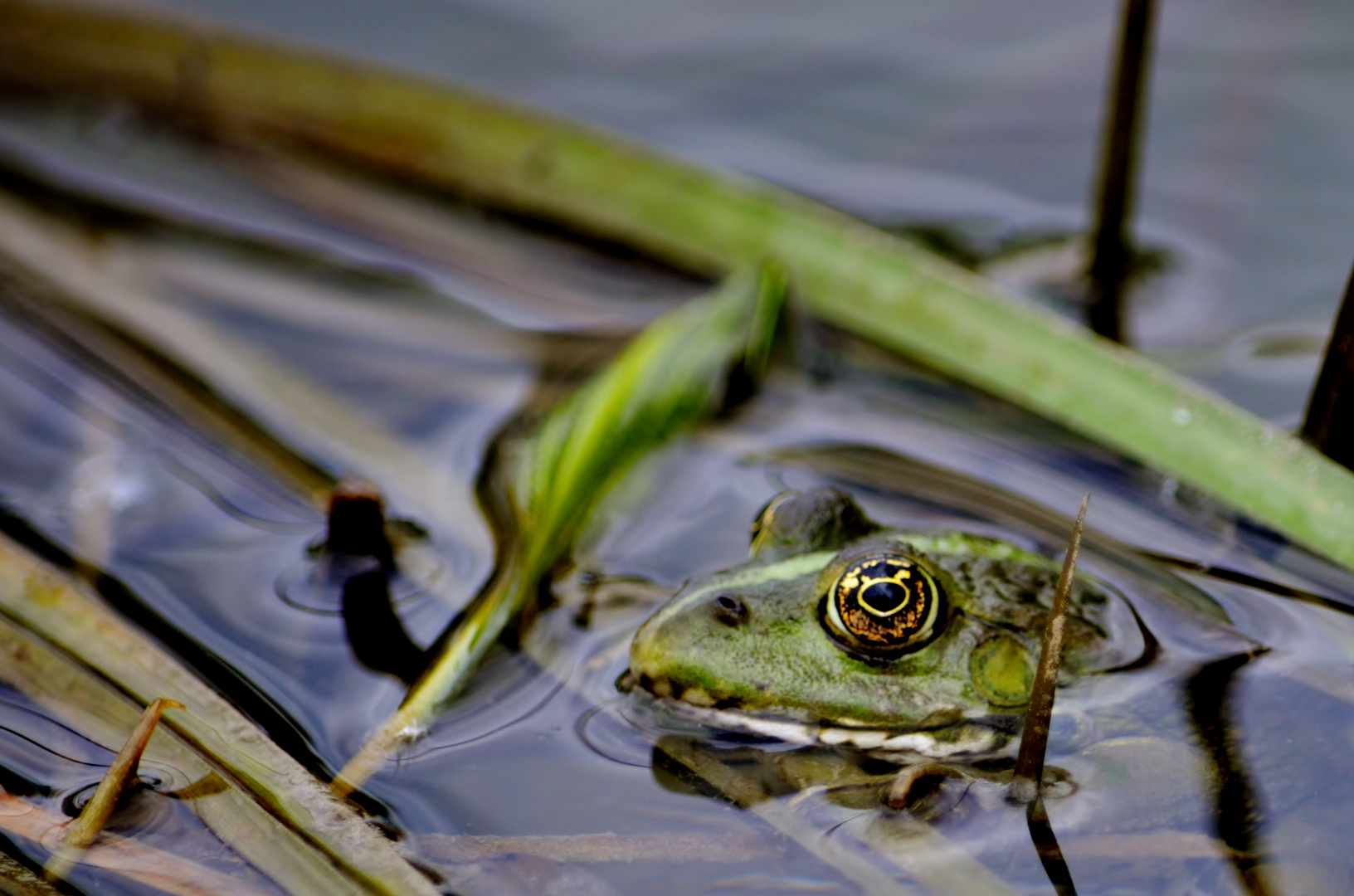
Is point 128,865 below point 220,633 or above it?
below

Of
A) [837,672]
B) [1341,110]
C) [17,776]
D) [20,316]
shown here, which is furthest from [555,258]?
[1341,110]

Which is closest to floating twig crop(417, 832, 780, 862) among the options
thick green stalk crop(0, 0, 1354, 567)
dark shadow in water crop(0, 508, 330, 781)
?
dark shadow in water crop(0, 508, 330, 781)

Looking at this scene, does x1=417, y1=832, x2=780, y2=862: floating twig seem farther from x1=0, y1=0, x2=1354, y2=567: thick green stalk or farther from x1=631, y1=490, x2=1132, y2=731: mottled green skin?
x1=0, y1=0, x2=1354, y2=567: thick green stalk

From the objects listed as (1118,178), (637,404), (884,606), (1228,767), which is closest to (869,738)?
(884,606)

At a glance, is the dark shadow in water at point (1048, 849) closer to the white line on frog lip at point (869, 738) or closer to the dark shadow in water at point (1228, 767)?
the white line on frog lip at point (869, 738)

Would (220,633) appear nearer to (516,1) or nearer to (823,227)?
(823,227)

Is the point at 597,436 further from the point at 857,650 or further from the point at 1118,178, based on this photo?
the point at 1118,178
